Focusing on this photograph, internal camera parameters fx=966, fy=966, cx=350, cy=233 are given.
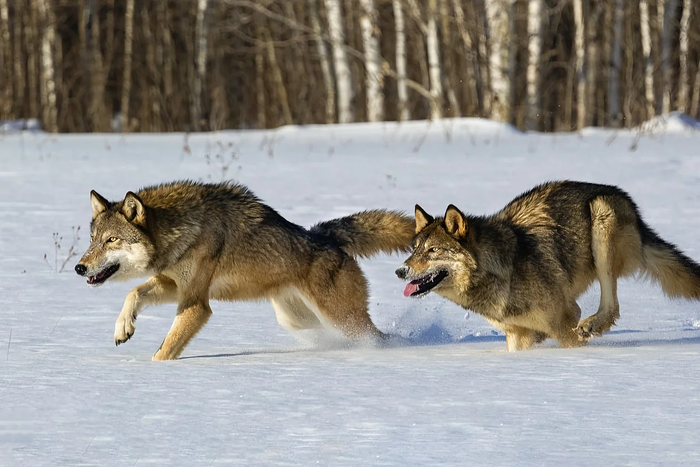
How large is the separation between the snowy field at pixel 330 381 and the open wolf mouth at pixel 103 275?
35 cm

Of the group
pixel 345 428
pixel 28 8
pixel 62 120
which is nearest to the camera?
pixel 345 428

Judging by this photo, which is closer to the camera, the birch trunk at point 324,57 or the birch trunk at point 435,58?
the birch trunk at point 435,58

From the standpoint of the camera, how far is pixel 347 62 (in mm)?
22156

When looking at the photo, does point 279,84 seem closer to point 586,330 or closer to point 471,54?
point 471,54

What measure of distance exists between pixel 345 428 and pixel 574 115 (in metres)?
28.5

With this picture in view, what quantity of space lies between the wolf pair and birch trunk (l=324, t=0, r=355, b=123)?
15.2 meters

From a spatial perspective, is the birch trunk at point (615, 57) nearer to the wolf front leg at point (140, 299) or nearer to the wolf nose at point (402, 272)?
the wolf nose at point (402, 272)

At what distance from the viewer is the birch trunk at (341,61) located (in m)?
21.6

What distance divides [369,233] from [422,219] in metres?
0.61

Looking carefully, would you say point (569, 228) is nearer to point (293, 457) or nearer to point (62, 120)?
point (293, 457)

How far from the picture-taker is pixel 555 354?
5.39m

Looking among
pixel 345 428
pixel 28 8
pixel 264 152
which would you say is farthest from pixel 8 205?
pixel 28 8

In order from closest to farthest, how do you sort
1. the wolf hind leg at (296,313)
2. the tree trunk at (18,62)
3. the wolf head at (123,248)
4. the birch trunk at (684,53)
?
the wolf head at (123,248), the wolf hind leg at (296,313), the birch trunk at (684,53), the tree trunk at (18,62)

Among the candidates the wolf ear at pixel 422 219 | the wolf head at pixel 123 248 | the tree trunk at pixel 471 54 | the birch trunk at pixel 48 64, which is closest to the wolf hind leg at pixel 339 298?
the wolf ear at pixel 422 219
